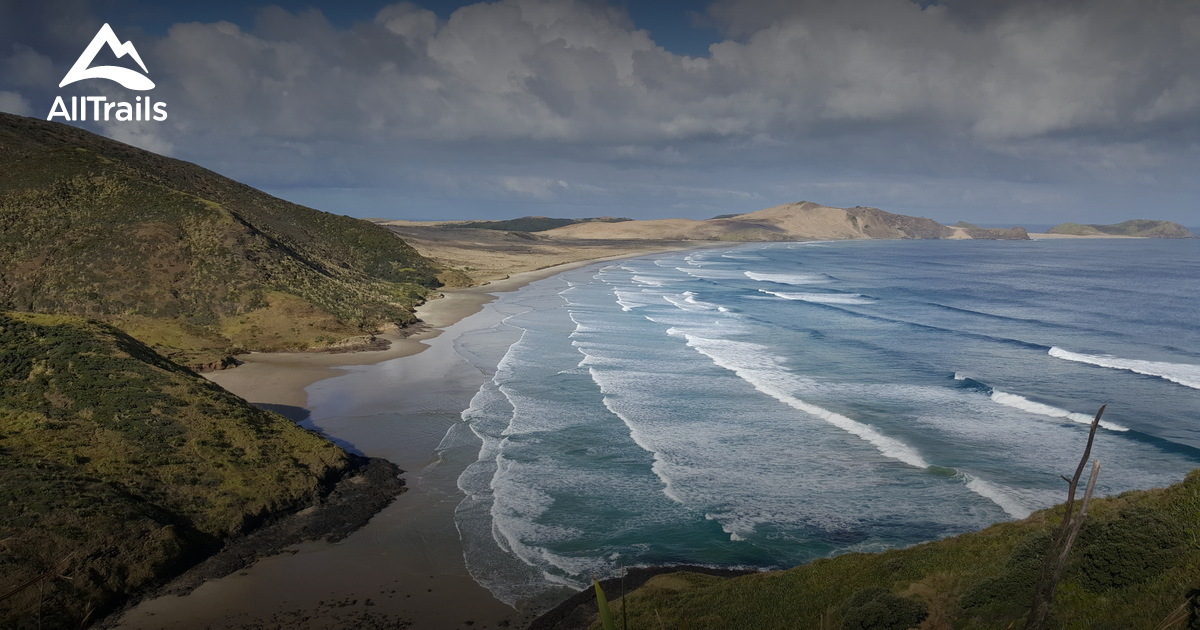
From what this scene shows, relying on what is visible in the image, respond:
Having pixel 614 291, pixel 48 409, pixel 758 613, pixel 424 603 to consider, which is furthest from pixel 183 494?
pixel 614 291

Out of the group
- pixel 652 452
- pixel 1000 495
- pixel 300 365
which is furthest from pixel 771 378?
pixel 300 365

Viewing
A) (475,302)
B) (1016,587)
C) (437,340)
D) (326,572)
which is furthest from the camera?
(475,302)

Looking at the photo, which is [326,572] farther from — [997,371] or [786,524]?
[997,371]

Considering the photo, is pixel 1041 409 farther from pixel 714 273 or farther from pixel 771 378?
pixel 714 273

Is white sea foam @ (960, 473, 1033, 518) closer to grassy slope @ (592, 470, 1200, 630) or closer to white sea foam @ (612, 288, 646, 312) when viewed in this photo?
grassy slope @ (592, 470, 1200, 630)

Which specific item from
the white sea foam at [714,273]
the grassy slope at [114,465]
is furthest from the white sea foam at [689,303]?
the grassy slope at [114,465]

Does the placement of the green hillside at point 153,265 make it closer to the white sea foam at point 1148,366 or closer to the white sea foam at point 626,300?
the white sea foam at point 626,300
